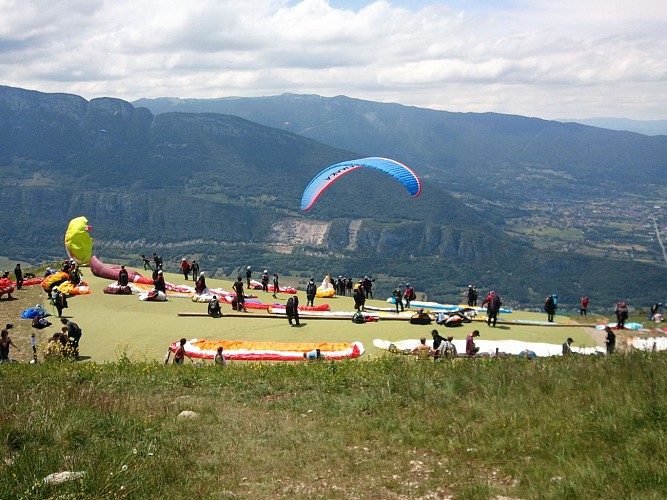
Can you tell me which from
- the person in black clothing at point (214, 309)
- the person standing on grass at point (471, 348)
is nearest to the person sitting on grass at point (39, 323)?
the person in black clothing at point (214, 309)

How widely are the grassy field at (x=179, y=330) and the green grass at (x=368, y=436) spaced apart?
27.6 ft

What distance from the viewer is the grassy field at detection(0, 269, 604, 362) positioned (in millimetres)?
23297

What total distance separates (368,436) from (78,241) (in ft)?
109

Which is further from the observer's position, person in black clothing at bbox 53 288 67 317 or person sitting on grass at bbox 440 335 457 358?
person in black clothing at bbox 53 288 67 317

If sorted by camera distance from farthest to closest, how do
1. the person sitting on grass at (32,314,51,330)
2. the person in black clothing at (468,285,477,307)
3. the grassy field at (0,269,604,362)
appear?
the person in black clothing at (468,285,477,307) → the person sitting on grass at (32,314,51,330) → the grassy field at (0,269,604,362)

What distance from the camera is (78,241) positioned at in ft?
131

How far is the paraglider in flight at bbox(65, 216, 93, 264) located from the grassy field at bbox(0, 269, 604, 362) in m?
9.76

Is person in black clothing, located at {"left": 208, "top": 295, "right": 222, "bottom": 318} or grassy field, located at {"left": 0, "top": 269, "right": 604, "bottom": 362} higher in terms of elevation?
person in black clothing, located at {"left": 208, "top": 295, "right": 222, "bottom": 318}

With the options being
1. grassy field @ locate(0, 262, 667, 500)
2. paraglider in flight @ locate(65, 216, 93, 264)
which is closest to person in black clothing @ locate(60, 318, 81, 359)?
grassy field @ locate(0, 262, 667, 500)

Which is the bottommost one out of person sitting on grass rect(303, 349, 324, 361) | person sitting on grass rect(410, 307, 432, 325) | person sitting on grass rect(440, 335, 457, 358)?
person sitting on grass rect(303, 349, 324, 361)

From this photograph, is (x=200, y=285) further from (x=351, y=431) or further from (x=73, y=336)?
(x=351, y=431)

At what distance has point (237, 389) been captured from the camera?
15195 mm

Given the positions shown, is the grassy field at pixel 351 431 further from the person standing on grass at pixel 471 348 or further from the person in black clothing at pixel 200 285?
the person in black clothing at pixel 200 285

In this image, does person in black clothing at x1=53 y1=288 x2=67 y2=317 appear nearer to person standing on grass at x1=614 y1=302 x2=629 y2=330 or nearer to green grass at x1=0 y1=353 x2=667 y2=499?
green grass at x1=0 y1=353 x2=667 y2=499
